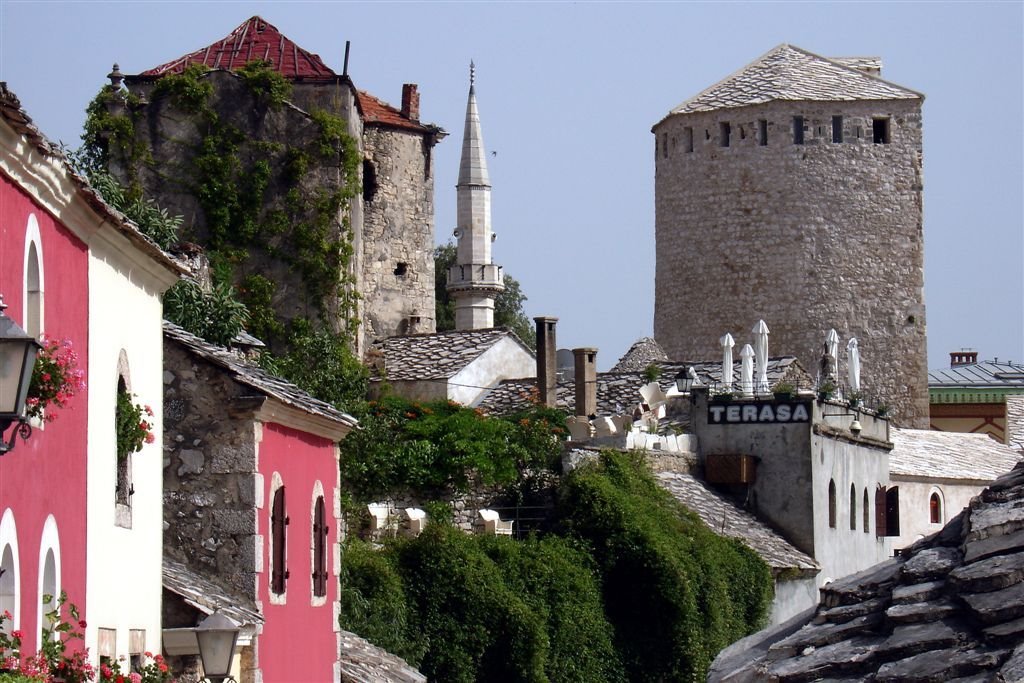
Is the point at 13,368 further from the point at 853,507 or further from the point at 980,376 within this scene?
the point at 980,376

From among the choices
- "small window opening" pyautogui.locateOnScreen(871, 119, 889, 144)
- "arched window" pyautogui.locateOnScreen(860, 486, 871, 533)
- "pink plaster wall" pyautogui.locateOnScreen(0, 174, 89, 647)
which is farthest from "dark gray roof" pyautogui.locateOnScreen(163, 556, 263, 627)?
"small window opening" pyautogui.locateOnScreen(871, 119, 889, 144)

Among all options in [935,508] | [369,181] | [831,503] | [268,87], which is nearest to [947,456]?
[935,508]

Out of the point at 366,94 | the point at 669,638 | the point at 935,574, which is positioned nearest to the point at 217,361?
the point at 935,574

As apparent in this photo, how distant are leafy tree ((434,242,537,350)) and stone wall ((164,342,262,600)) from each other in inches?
1912

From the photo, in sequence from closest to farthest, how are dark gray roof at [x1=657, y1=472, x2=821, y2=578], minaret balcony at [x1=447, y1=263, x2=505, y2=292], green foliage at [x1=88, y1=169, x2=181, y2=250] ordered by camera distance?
green foliage at [x1=88, y1=169, x2=181, y2=250]
dark gray roof at [x1=657, y1=472, x2=821, y2=578]
minaret balcony at [x1=447, y1=263, x2=505, y2=292]

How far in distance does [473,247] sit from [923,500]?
1388 cm

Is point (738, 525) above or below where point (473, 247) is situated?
below

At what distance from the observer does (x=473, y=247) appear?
54.6 meters

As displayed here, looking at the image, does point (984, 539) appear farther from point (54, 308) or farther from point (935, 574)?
point (54, 308)

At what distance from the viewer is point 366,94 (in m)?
48.6

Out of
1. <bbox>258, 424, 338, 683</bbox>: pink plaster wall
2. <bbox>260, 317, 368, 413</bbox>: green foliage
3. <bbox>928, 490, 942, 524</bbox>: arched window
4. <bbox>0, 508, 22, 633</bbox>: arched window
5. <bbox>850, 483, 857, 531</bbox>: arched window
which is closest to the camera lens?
<bbox>0, 508, 22, 633</bbox>: arched window

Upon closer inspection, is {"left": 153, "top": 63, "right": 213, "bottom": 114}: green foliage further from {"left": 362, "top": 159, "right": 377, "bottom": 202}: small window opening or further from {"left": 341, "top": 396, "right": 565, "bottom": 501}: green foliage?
{"left": 362, "top": 159, "right": 377, "bottom": 202}: small window opening

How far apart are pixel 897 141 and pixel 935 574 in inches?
2027

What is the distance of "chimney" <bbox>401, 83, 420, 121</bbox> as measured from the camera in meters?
49.1
